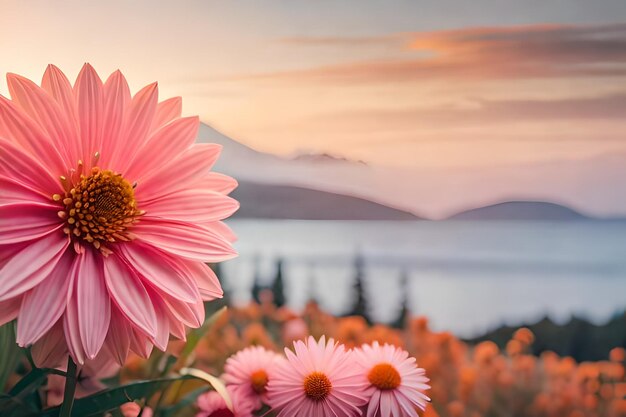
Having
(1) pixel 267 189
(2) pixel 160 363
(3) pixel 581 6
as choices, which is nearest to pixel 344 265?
(1) pixel 267 189

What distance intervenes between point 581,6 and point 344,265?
373 mm

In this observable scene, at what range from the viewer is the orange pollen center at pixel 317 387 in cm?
60

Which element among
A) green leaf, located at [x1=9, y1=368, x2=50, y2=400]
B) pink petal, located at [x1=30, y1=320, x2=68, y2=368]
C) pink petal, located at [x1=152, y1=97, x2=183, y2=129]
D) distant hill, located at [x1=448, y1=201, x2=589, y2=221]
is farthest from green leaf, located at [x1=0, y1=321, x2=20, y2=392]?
distant hill, located at [x1=448, y1=201, x2=589, y2=221]

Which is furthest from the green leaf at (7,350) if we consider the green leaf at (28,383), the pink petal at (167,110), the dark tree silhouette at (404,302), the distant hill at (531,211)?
the distant hill at (531,211)

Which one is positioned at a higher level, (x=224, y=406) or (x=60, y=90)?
(x=60, y=90)

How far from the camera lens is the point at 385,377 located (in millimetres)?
614

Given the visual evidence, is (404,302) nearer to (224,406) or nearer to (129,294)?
(224,406)

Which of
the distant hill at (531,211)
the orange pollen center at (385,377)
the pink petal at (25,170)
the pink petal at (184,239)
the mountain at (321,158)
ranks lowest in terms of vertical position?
the orange pollen center at (385,377)

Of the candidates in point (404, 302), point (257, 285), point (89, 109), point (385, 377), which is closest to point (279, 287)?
point (257, 285)

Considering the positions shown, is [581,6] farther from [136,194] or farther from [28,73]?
[28,73]

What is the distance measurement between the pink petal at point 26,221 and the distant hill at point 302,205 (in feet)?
1.08

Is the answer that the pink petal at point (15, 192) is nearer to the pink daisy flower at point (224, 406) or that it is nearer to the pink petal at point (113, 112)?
the pink petal at point (113, 112)

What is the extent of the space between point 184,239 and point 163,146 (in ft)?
0.26

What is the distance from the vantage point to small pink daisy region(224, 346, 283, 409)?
675 mm
